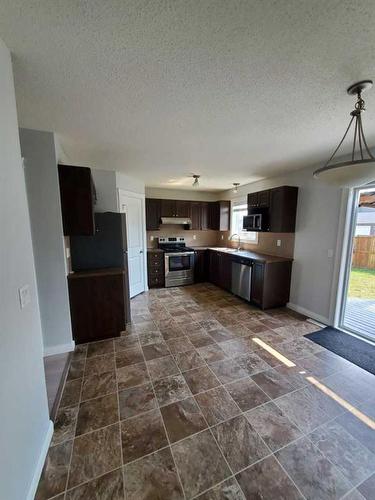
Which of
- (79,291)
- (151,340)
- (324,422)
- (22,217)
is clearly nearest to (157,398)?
(151,340)

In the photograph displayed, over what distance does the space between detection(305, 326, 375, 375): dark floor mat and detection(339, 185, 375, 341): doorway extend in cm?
21

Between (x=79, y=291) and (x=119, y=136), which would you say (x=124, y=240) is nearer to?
(x=79, y=291)

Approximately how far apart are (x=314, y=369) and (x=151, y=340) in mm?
1935

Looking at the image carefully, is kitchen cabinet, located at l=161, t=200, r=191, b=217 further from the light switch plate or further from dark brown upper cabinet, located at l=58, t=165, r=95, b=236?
the light switch plate

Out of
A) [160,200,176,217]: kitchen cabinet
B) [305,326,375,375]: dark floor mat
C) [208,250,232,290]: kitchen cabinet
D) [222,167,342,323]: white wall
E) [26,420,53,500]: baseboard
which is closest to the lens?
[26,420,53,500]: baseboard

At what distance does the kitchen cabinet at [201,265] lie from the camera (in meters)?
5.30

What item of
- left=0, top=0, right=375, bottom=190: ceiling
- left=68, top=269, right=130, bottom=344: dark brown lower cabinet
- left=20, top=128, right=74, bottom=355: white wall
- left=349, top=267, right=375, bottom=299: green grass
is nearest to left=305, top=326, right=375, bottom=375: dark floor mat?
left=349, top=267, right=375, bottom=299: green grass

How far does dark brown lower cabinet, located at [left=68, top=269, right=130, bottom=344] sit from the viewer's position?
103 inches

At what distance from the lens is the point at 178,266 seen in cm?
504

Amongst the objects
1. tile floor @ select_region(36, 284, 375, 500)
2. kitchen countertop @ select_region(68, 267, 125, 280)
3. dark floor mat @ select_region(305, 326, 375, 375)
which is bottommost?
dark floor mat @ select_region(305, 326, 375, 375)

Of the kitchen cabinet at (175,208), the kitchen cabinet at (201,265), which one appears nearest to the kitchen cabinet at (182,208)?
the kitchen cabinet at (175,208)

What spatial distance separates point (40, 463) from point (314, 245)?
3.92 metres

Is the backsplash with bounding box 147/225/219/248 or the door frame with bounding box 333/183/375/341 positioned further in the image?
the backsplash with bounding box 147/225/219/248

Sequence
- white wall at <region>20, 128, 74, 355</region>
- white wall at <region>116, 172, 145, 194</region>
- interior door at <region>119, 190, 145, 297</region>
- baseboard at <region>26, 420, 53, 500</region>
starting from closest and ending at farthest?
1. baseboard at <region>26, 420, 53, 500</region>
2. white wall at <region>20, 128, 74, 355</region>
3. white wall at <region>116, 172, 145, 194</region>
4. interior door at <region>119, 190, 145, 297</region>
